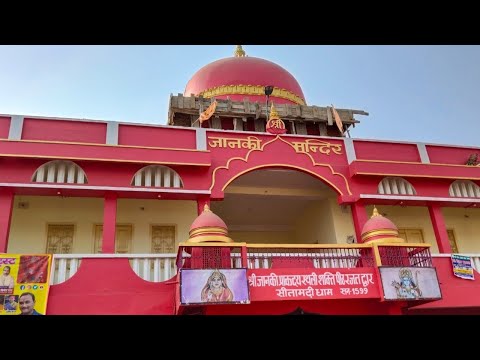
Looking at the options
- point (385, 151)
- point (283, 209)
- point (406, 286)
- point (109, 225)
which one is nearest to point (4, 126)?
point (109, 225)

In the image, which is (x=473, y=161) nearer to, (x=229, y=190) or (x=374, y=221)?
(x=374, y=221)

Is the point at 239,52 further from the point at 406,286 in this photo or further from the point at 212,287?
the point at 212,287

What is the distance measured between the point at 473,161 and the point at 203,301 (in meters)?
8.81

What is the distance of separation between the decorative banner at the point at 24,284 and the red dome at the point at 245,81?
976 centimetres

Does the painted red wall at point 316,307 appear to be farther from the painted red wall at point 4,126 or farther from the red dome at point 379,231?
the painted red wall at point 4,126

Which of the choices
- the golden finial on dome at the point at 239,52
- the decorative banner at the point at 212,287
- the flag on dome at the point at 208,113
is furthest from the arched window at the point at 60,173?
the golden finial on dome at the point at 239,52

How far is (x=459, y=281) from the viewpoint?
10.8 metres

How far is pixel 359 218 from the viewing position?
11.6m

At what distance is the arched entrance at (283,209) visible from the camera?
13.1 metres

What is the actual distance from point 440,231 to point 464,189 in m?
1.60

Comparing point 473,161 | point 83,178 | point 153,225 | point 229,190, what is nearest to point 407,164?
point 473,161

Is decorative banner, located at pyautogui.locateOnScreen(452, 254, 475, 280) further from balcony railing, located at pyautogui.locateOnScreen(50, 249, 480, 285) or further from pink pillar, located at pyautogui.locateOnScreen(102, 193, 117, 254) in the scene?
pink pillar, located at pyautogui.locateOnScreen(102, 193, 117, 254)

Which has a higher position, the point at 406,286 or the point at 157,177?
the point at 157,177

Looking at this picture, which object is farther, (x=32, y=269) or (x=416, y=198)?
(x=416, y=198)
